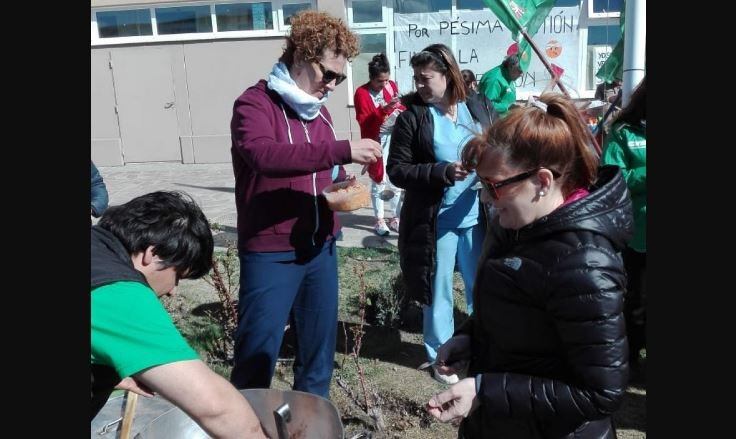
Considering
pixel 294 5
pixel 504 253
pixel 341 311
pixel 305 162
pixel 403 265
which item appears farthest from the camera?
pixel 294 5

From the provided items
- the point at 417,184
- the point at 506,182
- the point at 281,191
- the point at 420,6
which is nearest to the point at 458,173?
the point at 417,184

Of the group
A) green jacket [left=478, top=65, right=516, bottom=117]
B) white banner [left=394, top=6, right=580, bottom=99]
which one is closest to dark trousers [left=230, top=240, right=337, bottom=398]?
green jacket [left=478, top=65, right=516, bottom=117]

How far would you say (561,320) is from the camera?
1.44 meters

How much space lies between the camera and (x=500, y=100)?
588cm

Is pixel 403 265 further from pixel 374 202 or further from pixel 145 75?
pixel 145 75

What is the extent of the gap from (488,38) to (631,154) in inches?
328

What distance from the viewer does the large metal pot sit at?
1766 millimetres

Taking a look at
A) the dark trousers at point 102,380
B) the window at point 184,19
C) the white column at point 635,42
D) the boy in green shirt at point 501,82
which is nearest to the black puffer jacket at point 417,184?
the white column at point 635,42

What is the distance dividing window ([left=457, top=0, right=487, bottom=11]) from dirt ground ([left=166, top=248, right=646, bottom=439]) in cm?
692

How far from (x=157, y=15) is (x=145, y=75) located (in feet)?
3.63

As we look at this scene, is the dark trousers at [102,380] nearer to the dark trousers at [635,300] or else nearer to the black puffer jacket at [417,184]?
the black puffer jacket at [417,184]

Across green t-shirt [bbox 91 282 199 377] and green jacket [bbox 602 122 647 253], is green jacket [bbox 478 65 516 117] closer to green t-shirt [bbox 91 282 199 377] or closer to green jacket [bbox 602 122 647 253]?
green jacket [bbox 602 122 647 253]

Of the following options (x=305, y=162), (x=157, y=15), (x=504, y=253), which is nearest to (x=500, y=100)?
(x=305, y=162)

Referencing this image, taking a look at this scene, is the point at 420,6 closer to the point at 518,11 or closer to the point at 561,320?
the point at 518,11
